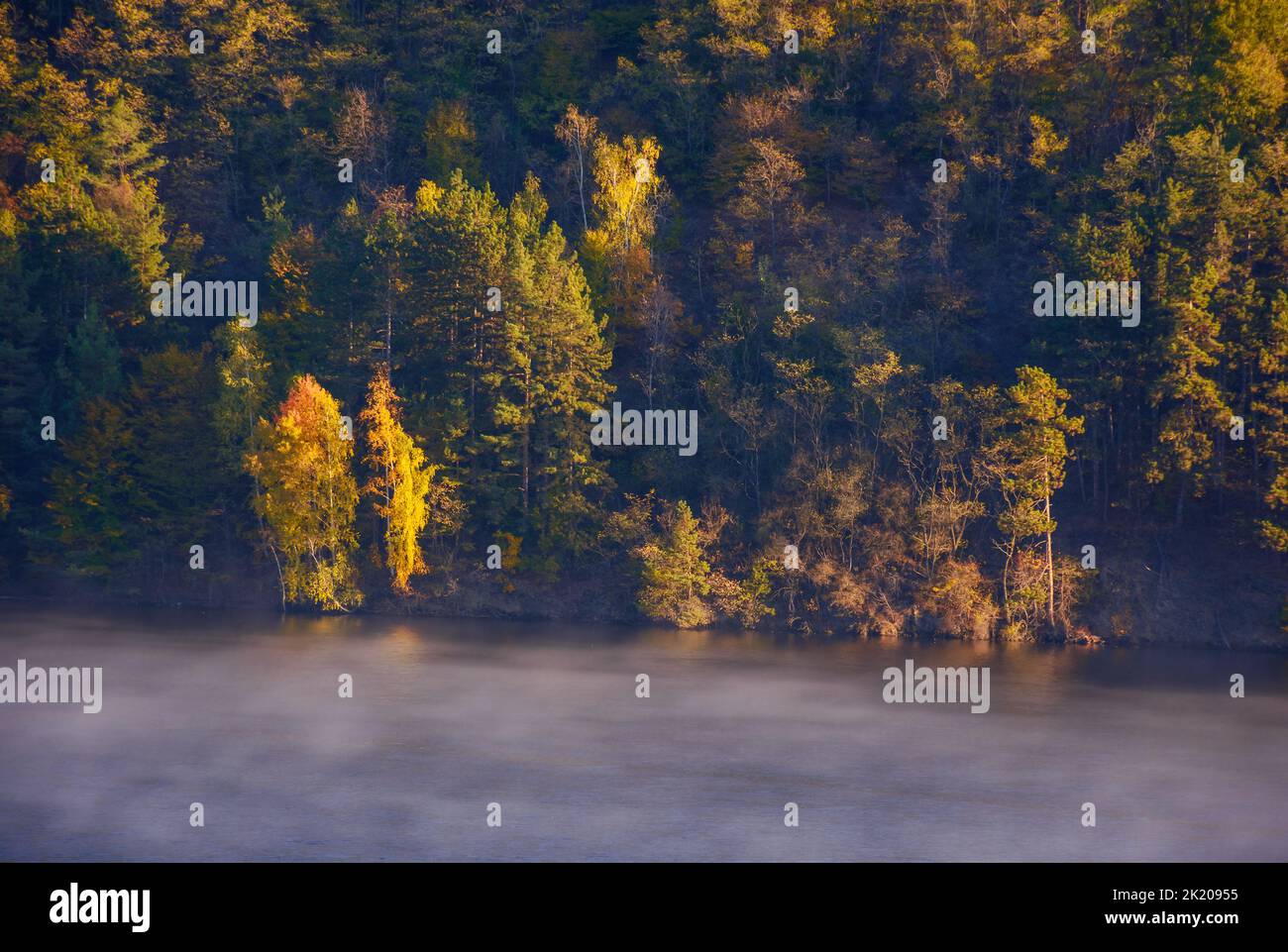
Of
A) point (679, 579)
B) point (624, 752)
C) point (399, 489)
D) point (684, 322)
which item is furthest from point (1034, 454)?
point (399, 489)

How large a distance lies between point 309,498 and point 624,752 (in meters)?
23.1

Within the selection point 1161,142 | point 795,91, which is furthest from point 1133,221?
point 795,91

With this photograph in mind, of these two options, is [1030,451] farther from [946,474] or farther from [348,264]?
[348,264]

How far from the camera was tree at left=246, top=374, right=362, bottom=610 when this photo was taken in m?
50.6

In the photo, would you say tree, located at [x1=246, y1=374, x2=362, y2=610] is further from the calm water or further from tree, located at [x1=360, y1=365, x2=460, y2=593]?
the calm water

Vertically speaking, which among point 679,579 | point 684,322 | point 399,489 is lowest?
point 679,579

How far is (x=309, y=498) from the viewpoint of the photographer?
167 ft

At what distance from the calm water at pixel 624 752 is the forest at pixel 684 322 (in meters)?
5.13

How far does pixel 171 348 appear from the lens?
54.2 m

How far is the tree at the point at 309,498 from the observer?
50.6m

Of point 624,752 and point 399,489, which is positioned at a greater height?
point 399,489

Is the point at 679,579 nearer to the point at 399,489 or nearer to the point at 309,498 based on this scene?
the point at 399,489

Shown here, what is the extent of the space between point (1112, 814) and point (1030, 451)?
64.3 ft

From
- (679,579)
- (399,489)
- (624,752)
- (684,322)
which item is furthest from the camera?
(684,322)
